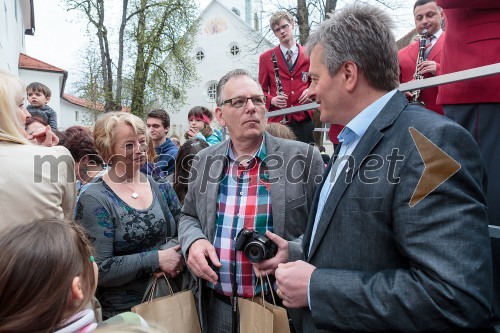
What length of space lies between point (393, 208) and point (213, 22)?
40759mm

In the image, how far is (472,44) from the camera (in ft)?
7.55

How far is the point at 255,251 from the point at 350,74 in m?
0.96

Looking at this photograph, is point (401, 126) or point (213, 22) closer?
point (401, 126)

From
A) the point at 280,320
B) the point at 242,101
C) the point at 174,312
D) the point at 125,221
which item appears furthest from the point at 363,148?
the point at 125,221

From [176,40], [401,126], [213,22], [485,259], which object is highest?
[213,22]

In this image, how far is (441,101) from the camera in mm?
2469

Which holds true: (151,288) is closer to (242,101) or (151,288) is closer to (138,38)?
(242,101)

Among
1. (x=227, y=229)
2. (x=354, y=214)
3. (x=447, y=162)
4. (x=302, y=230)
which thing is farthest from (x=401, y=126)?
(x=227, y=229)

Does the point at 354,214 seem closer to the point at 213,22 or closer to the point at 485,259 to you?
the point at 485,259

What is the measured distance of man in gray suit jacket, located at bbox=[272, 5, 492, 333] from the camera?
1.29 metres

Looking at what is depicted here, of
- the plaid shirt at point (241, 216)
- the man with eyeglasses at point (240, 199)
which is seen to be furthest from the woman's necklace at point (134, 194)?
the plaid shirt at point (241, 216)

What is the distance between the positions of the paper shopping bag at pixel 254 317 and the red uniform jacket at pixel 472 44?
154cm

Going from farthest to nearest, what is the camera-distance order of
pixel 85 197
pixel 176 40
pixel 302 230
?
1. pixel 176 40
2. pixel 85 197
3. pixel 302 230

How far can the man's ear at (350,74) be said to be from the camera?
1.66m
